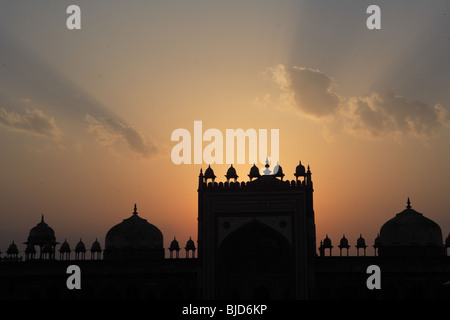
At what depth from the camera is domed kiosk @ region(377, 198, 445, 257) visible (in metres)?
47.9

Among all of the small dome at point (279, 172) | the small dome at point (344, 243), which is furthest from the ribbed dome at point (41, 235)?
the small dome at point (344, 243)

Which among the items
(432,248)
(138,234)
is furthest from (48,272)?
(432,248)

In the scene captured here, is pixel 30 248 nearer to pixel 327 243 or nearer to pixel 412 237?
pixel 327 243

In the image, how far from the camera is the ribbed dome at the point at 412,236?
4788cm

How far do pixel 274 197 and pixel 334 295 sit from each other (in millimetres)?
7875

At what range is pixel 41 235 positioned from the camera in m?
57.3

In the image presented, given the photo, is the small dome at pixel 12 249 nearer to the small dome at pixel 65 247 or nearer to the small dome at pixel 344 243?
the small dome at pixel 65 247

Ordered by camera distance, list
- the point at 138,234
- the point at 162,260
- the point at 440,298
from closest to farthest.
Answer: the point at 440,298, the point at 162,260, the point at 138,234

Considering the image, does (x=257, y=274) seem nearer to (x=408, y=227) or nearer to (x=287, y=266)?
(x=287, y=266)

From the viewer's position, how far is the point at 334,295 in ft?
139

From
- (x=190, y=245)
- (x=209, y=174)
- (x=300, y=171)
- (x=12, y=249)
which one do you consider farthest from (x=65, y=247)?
(x=300, y=171)

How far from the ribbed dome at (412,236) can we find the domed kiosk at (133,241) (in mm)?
18899
